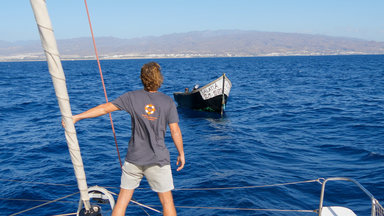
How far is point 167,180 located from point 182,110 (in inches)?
645

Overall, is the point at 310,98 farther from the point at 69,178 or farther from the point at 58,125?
the point at 69,178

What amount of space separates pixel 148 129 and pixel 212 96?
1460cm

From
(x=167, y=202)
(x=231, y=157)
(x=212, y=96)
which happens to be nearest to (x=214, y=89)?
(x=212, y=96)

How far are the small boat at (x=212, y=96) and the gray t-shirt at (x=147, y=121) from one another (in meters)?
14.2

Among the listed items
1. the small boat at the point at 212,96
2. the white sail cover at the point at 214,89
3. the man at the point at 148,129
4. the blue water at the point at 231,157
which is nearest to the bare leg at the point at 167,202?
the man at the point at 148,129

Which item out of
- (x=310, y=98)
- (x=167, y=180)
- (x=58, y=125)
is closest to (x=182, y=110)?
(x=58, y=125)

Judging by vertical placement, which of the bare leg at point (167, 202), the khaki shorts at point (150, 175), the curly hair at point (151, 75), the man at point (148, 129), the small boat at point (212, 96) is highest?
the curly hair at point (151, 75)

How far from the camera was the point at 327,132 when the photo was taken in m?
12.5

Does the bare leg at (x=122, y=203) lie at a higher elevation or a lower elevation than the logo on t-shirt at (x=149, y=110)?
lower

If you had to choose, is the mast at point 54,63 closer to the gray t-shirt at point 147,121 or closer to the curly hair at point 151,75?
the gray t-shirt at point 147,121

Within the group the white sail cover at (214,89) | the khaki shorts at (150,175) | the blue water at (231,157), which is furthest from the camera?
the white sail cover at (214,89)

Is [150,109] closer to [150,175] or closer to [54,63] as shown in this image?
[150,175]

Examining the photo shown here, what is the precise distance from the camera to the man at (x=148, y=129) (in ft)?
11.0

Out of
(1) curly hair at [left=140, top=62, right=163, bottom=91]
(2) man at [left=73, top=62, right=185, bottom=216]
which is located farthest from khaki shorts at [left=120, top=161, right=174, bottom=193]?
(1) curly hair at [left=140, top=62, right=163, bottom=91]
